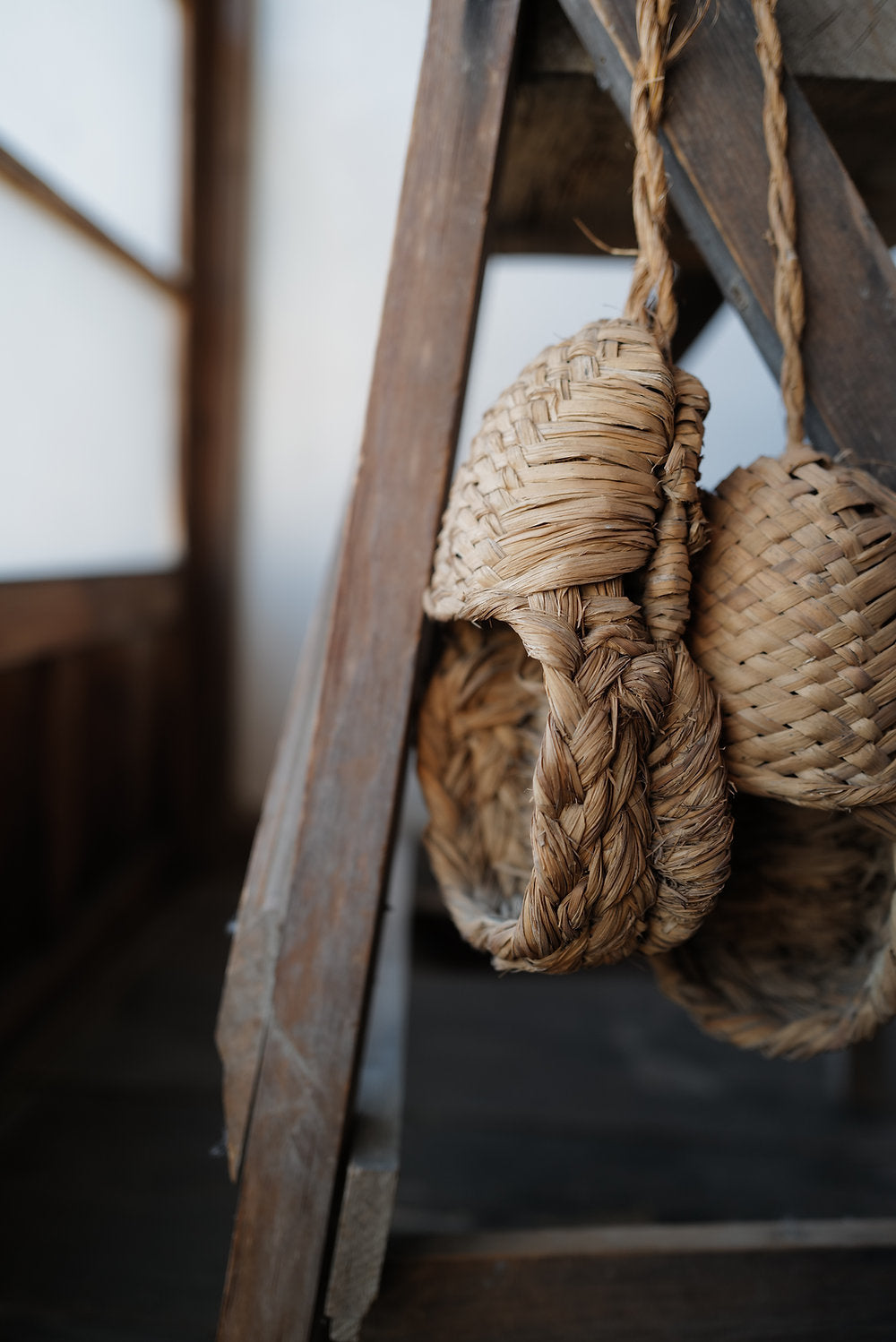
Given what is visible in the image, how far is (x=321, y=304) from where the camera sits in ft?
6.35

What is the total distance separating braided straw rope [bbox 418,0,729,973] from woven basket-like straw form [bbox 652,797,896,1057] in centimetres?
17

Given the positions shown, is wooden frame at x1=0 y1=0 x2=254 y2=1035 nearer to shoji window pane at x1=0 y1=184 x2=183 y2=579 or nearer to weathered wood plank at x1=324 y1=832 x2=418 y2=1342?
shoji window pane at x1=0 y1=184 x2=183 y2=579

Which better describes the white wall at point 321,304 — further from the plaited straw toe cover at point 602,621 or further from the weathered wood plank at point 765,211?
the plaited straw toe cover at point 602,621

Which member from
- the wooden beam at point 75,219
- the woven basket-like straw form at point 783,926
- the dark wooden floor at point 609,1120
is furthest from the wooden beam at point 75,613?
the woven basket-like straw form at point 783,926

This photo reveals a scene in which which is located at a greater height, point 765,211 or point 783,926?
point 765,211

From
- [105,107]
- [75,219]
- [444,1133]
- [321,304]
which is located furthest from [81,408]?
[444,1133]

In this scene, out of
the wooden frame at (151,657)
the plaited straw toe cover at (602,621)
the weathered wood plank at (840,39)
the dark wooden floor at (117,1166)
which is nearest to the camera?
the plaited straw toe cover at (602,621)

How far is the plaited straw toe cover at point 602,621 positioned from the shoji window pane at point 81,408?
3.19 ft

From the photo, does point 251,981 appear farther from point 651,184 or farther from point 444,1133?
point 444,1133

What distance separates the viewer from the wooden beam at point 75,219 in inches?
44.7

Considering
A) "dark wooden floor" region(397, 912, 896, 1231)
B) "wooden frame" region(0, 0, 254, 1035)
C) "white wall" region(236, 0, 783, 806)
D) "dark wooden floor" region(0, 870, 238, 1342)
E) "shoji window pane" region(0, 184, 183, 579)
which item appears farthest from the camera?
"white wall" region(236, 0, 783, 806)

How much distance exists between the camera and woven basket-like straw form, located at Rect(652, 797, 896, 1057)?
1.93 feet

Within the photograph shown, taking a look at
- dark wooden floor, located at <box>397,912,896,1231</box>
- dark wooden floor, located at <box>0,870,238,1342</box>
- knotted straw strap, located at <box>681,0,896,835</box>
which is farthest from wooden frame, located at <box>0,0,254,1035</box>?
knotted straw strap, located at <box>681,0,896,835</box>

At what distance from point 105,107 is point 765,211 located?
136 centimetres
